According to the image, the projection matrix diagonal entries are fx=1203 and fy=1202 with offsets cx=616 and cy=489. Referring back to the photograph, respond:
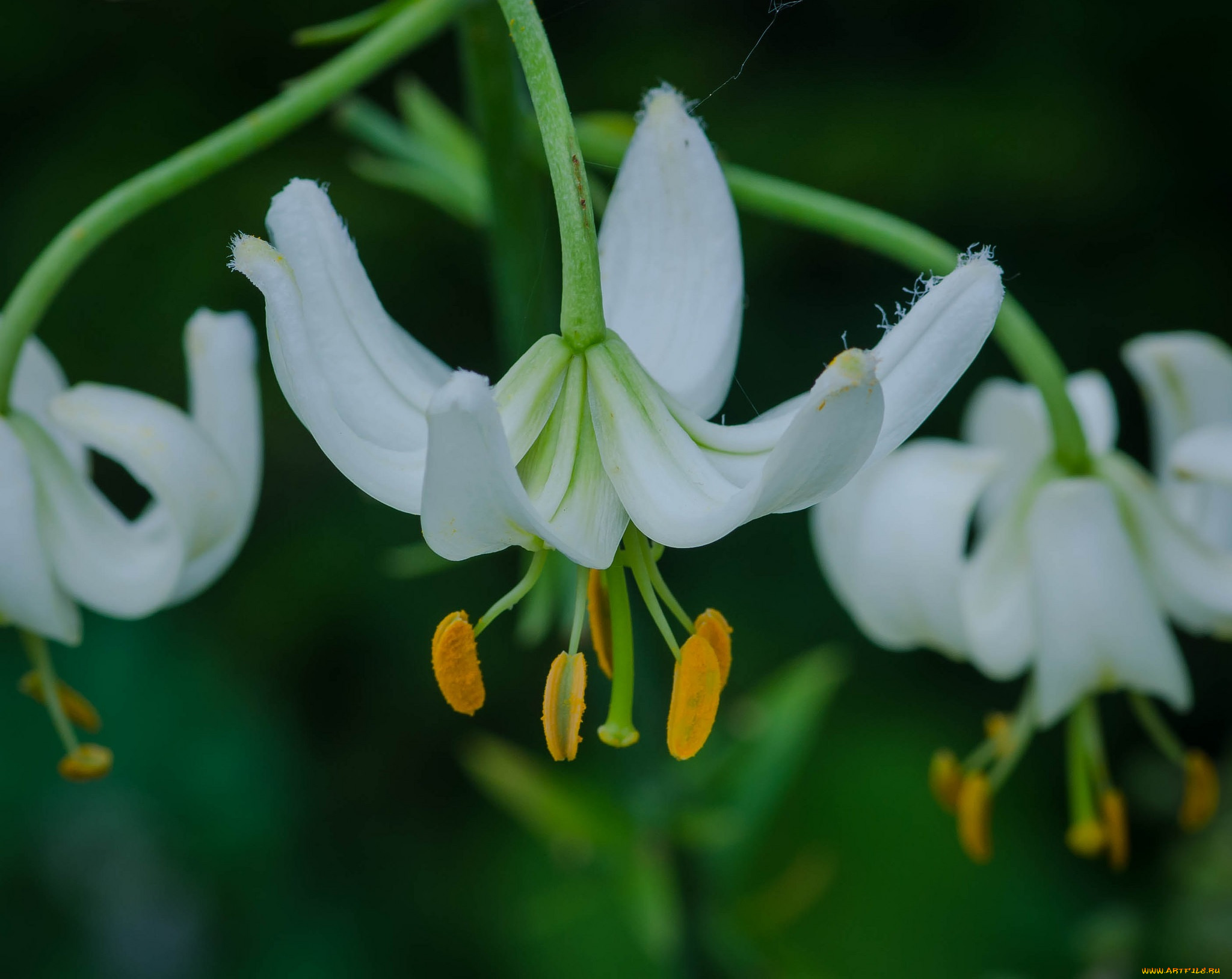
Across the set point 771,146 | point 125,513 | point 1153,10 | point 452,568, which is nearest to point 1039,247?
point 1153,10

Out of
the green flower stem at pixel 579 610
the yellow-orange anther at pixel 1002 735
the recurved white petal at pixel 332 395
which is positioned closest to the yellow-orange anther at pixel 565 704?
the green flower stem at pixel 579 610

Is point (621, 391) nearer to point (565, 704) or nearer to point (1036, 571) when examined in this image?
point (565, 704)

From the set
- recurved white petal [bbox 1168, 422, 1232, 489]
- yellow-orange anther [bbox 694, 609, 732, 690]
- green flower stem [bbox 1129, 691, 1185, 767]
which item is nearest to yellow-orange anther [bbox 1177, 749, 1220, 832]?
green flower stem [bbox 1129, 691, 1185, 767]

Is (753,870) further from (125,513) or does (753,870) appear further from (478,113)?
(478,113)

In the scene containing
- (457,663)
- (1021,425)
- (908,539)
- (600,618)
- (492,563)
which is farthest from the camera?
(492,563)

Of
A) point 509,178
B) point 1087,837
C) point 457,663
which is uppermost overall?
point 509,178

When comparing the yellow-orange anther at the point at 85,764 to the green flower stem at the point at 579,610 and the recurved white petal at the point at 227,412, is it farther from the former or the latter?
the green flower stem at the point at 579,610

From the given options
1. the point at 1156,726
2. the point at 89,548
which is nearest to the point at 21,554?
the point at 89,548
